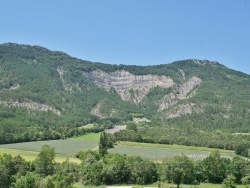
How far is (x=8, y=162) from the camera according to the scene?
9756 cm

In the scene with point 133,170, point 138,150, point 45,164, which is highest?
point 45,164

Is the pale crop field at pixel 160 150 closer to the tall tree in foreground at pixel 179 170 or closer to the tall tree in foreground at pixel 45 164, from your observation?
the tall tree in foreground at pixel 179 170

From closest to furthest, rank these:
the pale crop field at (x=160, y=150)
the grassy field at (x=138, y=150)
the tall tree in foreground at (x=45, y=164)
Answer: the tall tree in foreground at (x=45, y=164), the grassy field at (x=138, y=150), the pale crop field at (x=160, y=150)

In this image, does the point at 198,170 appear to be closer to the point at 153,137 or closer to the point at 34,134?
the point at 153,137

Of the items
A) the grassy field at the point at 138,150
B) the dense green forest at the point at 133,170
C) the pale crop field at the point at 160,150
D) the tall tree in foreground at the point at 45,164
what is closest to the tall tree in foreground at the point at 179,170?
the dense green forest at the point at 133,170

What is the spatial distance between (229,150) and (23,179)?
118 metres

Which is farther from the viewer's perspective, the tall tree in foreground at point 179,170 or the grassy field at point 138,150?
the grassy field at point 138,150

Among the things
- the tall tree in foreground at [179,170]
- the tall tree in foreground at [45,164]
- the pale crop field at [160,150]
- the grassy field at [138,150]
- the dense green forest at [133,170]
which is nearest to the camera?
the tall tree in foreground at [179,170]

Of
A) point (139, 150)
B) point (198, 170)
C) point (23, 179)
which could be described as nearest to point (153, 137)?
point (139, 150)

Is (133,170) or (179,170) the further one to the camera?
(133,170)

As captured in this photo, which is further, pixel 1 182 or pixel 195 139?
pixel 195 139

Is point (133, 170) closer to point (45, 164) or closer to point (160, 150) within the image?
point (45, 164)

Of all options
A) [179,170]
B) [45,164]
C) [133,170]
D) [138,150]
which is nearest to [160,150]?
[138,150]

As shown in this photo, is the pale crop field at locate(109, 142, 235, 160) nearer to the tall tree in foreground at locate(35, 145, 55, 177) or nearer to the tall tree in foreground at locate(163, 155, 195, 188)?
the tall tree in foreground at locate(163, 155, 195, 188)
